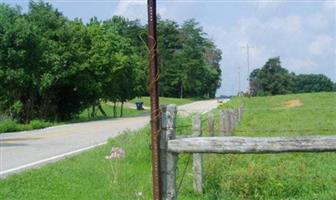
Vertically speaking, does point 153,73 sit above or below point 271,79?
below

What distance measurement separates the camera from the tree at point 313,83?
110281mm

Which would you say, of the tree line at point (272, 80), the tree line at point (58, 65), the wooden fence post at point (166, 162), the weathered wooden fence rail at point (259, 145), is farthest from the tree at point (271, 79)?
the wooden fence post at point (166, 162)

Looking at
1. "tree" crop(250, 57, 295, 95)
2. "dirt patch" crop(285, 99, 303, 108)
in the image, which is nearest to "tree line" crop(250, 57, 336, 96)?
"tree" crop(250, 57, 295, 95)

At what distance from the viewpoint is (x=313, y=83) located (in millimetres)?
112812

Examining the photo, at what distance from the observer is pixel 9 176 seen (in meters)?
11.5

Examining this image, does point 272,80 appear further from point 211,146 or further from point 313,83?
point 211,146

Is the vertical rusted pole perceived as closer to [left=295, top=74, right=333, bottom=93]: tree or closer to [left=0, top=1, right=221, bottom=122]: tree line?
[left=0, top=1, right=221, bottom=122]: tree line

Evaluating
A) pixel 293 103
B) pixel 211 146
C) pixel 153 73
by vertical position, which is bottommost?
pixel 211 146

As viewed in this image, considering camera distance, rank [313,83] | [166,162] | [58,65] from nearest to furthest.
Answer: [166,162] → [58,65] → [313,83]

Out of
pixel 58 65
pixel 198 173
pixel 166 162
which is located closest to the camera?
pixel 166 162

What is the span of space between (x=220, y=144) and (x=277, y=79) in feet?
326

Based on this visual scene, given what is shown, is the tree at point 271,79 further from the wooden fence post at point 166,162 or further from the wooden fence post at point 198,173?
the wooden fence post at point 166,162

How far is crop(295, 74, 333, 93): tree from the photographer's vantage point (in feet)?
362

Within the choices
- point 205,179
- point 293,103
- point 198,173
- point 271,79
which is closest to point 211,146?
point 198,173
